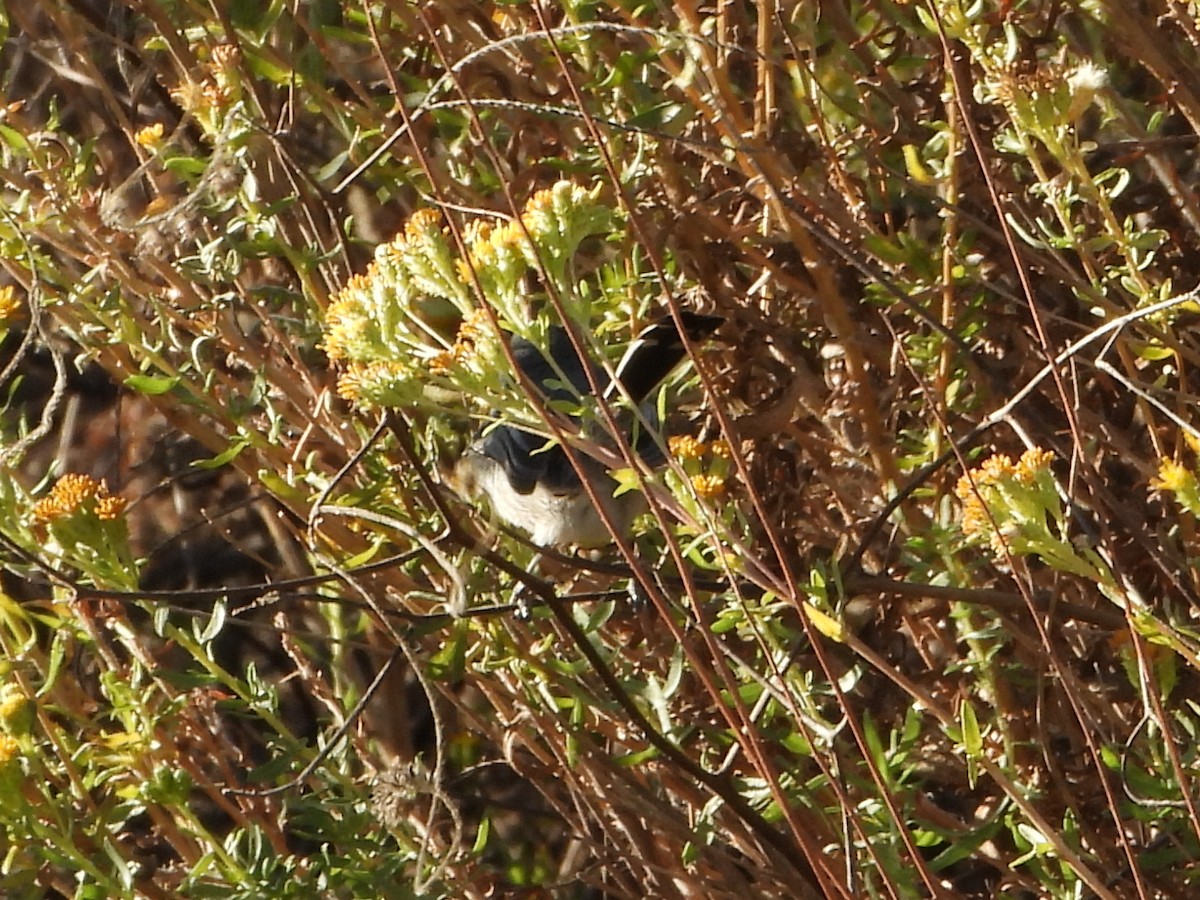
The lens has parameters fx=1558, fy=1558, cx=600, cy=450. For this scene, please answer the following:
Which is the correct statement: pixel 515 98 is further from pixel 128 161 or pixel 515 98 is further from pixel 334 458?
pixel 128 161

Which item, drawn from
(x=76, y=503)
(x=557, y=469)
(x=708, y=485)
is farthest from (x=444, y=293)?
(x=557, y=469)

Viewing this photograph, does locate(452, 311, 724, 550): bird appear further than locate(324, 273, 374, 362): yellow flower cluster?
Yes

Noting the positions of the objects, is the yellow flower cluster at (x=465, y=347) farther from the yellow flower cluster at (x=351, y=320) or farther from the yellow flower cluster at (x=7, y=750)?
the yellow flower cluster at (x=7, y=750)

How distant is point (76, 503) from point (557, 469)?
949 millimetres

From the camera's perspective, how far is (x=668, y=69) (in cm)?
205

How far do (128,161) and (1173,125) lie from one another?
7.09ft

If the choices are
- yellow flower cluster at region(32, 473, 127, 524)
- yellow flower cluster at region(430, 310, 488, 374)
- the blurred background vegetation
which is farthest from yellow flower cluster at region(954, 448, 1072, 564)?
yellow flower cluster at region(32, 473, 127, 524)

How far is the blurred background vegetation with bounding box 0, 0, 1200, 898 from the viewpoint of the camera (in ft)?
6.24

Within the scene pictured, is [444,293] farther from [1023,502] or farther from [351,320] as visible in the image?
[1023,502]

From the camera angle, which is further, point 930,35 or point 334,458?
point 334,458

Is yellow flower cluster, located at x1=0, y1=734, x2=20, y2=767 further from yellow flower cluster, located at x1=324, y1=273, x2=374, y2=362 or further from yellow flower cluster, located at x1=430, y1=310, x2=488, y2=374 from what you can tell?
yellow flower cluster, located at x1=430, y1=310, x2=488, y2=374

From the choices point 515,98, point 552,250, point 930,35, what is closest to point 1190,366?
point 930,35

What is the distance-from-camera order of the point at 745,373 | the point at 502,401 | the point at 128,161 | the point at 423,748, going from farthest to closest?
1. the point at 423,748
2. the point at 128,161
3. the point at 745,373
4. the point at 502,401

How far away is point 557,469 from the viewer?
8.45 ft
